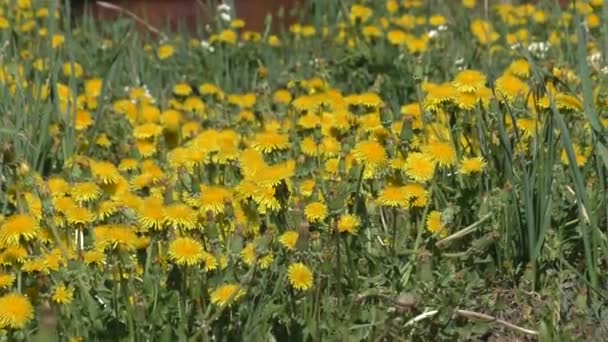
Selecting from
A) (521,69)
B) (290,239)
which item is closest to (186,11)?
(521,69)

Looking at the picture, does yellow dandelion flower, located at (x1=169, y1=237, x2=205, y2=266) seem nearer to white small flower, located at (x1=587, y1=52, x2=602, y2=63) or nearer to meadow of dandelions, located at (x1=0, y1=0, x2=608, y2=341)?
meadow of dandelions, located at (x1=0, y1=0, x2=608, y2=341)

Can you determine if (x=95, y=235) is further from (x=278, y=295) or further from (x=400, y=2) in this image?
(x=400, y=2)

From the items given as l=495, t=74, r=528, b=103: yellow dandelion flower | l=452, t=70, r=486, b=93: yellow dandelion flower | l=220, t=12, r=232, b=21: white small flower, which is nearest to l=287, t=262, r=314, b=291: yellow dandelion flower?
l=452, t=70, r=486, b=93: yellow dandelion flower

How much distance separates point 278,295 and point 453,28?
2765 millimetres

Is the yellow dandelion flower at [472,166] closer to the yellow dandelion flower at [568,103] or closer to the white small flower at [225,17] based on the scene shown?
the yellow dandelion flower at [568,103]

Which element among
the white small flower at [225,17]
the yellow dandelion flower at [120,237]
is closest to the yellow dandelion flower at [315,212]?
the yellow dandelion flower at [120,237]

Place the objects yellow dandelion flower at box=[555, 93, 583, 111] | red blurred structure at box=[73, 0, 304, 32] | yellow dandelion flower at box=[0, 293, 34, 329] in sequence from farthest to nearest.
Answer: red blurred structure at box=[73, 0, 304, 32] < yellow dandelion flower at box=[555, 93, 583, 111] < yellow dandelion flower at box=[0, 293, 34, 329]

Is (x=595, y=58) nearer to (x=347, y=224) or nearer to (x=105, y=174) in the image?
(x=347, y=224)

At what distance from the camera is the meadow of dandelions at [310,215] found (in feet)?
7.54

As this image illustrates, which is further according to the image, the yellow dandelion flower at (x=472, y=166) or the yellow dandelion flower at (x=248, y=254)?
the yellow dandelion flower at (x=472, y=166)

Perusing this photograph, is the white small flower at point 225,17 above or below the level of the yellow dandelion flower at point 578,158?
above

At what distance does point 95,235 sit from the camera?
249 cm

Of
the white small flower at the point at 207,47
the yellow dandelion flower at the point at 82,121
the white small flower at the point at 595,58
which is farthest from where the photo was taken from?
the white small flower at the point at 207,47

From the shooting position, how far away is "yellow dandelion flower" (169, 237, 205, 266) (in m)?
2.21
